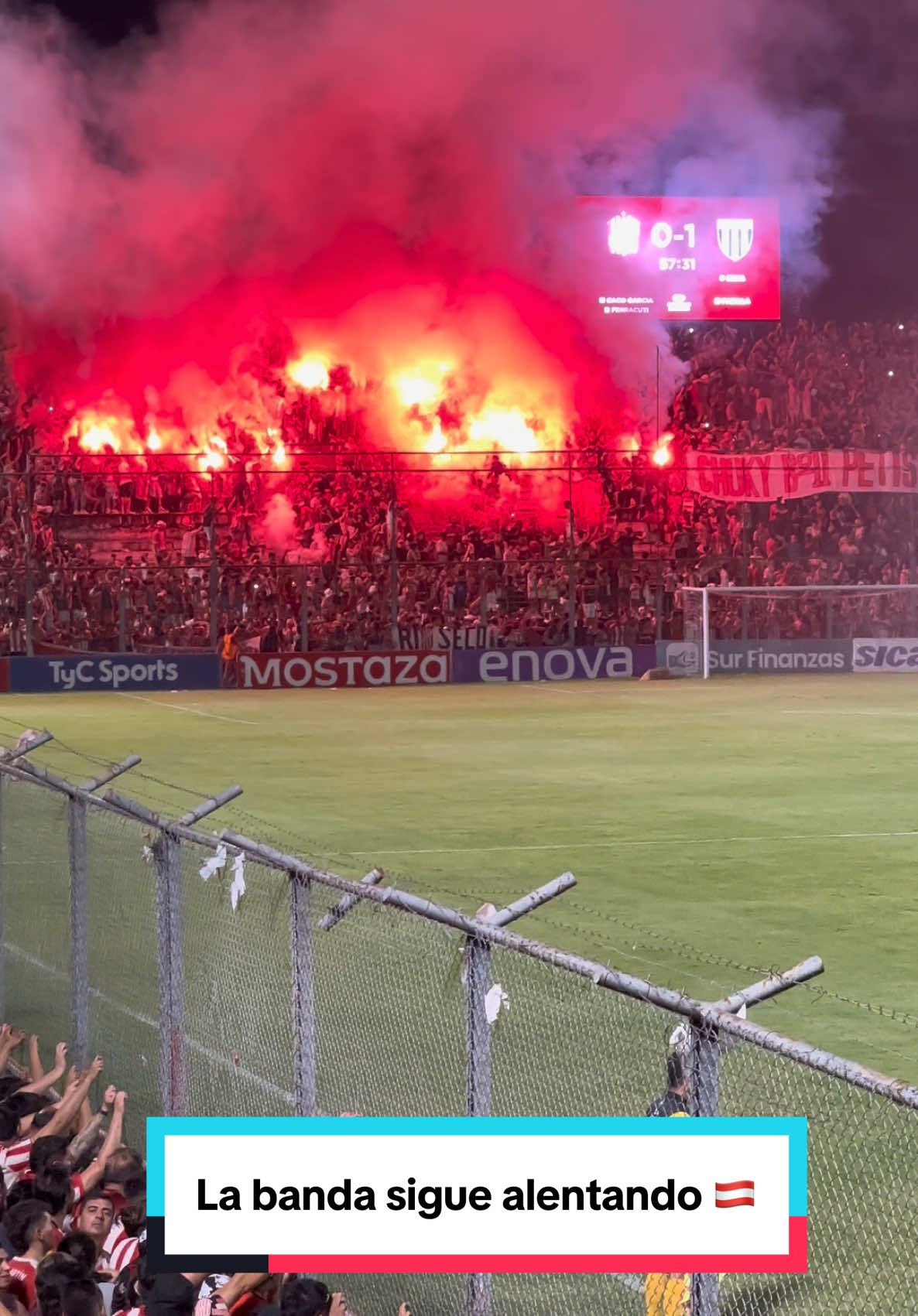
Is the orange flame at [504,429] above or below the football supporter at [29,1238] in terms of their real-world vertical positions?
above

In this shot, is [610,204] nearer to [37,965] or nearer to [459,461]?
[459,461]

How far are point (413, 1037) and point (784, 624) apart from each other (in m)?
37.2

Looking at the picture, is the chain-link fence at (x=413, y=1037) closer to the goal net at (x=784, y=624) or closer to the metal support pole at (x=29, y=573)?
the metal support pole at (x=29, y=573)

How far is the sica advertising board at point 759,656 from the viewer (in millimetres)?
44625

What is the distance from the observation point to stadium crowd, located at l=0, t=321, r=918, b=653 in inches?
1752

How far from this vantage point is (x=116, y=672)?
41969 millimetres

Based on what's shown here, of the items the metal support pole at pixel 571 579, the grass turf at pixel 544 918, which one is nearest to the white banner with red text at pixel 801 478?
the metal support pole at pixel 571 579

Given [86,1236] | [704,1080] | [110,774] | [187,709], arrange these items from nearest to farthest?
[704,1080]
[86,1236]
[110,774]
[187,709]

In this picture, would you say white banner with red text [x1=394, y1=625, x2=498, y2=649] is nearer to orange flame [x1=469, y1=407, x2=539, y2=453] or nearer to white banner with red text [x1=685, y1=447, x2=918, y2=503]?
white banner with red text [x1=685, y1=447, x2=918, y2=503]

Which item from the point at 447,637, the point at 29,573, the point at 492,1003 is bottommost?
the point at 447,637

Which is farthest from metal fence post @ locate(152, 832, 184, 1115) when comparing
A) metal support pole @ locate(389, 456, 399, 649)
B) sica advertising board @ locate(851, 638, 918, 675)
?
sica advertising board @ locate(851, 638, 918, 675)

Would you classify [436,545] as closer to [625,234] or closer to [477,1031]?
[625,234]

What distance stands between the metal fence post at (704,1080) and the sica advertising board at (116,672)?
37.3 m

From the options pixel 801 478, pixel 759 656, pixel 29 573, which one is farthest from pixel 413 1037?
pixel 801 478
